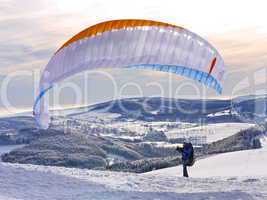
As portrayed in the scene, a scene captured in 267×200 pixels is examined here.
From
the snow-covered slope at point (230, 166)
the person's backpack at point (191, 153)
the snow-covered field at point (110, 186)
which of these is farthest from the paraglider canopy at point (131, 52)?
the snow-covered slope at point (230, 166)

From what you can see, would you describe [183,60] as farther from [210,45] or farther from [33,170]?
[33,170]

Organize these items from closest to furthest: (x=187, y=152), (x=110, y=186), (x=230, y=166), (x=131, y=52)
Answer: (x=131, y=52) → (x=110, y=186) → (x=187, y=152) → (x=230, y=166)

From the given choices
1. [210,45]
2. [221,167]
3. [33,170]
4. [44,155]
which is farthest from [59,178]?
[44,155]

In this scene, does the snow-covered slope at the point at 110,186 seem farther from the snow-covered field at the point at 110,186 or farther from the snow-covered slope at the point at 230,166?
the snow-covered slope at the point at 230,166

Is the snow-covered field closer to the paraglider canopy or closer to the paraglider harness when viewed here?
the paraglider harness

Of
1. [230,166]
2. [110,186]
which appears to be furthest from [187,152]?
[230,166]

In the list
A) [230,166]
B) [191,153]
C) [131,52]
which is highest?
[131,52]

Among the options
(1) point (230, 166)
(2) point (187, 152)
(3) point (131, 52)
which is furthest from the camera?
(1) point (230, 166)

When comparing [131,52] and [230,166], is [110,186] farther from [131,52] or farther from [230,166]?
[230,166]
